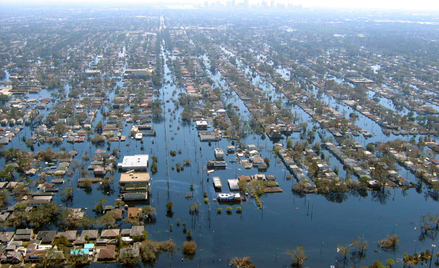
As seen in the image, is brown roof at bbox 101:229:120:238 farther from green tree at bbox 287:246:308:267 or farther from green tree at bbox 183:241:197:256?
green tree at bbox 287:246:308:267

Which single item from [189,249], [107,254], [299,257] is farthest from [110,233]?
[299,257]

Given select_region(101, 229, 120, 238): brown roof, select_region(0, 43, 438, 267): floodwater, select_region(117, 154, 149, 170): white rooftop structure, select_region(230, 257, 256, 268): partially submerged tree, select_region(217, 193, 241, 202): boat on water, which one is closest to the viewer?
select_region(230, 257, 256, 268): partially submerged tree

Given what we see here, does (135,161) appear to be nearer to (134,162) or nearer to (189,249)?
(134,162)

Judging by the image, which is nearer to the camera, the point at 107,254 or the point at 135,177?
the point at 107,254

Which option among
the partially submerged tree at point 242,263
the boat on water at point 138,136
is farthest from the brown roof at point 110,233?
the boat on water at point 138,136

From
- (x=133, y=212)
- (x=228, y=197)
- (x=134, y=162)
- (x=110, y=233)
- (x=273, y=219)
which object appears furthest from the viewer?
(x=134, y=162)

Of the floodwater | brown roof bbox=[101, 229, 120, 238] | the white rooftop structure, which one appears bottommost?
the floodwater

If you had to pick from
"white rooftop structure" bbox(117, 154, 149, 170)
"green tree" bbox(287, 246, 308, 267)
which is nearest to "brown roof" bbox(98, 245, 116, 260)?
"green tree" bbox(287, 246, 308, 267)

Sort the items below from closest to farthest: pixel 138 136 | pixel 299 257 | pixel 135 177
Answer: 1. pixel 299 257
2. pixel 135 177
3. pixel 138 136

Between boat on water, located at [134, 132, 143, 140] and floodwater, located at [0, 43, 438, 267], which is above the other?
boat on water, located at [134, 132, 143, 140]
